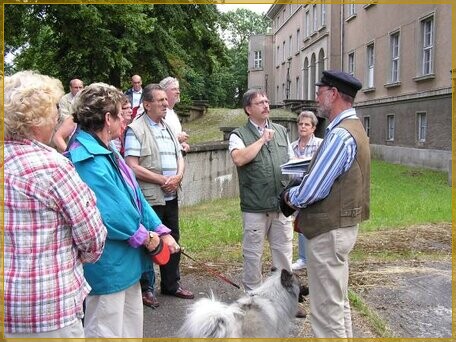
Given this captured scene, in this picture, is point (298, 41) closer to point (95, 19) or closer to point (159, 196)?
point (95, 19)

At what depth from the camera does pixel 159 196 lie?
4.97 metres

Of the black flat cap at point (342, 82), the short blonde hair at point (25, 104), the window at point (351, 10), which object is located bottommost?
the short blonde hair at point (25, 104)

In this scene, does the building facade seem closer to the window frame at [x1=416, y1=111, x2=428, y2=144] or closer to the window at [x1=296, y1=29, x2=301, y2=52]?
the window frame at [x1=416, y1=111, x2=428, y2=144]

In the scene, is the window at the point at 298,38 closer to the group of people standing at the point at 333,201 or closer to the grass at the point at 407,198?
the grass at the point at 407,198

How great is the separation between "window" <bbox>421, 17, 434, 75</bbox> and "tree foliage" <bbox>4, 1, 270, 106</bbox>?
9257 millimetres

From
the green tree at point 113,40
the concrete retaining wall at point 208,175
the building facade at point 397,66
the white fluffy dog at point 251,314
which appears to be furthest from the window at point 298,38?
the white fluffy dog at point 251,314

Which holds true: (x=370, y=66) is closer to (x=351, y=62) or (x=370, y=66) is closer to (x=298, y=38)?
(x=351, y=62)

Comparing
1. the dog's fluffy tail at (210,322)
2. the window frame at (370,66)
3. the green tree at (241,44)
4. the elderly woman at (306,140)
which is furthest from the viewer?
the green tree at (241,44)

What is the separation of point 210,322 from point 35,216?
1.32 metres

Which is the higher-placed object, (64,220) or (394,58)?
(394,58)

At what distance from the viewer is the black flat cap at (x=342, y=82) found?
3.56 metres

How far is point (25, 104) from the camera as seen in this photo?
2.32 m

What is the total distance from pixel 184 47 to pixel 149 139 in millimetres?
21369

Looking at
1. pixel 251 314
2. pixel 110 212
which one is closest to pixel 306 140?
pixel 251 314
